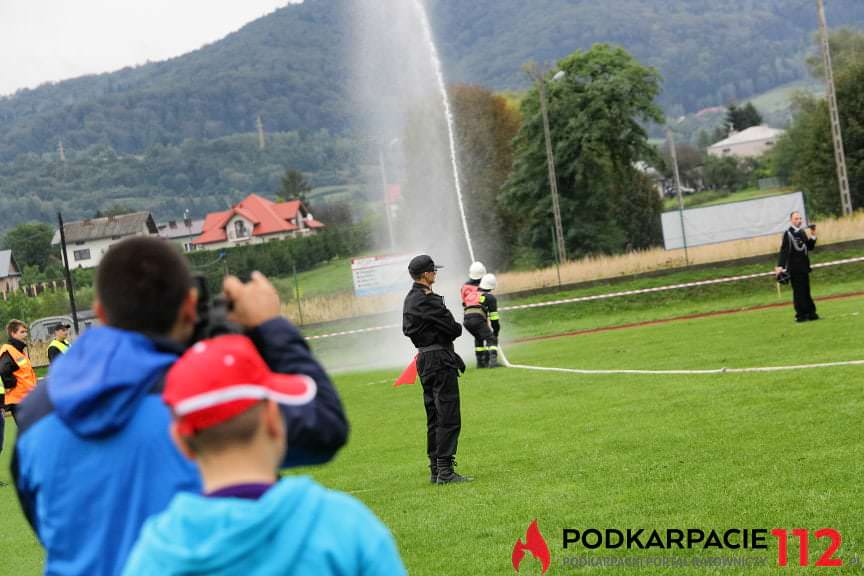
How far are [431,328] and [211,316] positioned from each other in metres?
7.87

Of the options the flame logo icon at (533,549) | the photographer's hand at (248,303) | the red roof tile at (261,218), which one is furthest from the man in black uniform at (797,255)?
the red roof tile at (261,218)

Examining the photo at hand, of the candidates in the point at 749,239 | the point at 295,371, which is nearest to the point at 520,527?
the point at 295,371

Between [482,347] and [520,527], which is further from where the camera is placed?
[482,347]

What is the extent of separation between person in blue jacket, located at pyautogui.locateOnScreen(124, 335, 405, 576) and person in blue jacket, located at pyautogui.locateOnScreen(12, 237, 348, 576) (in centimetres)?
30

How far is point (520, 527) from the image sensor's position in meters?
8.34

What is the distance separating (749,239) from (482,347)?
19.6 metres

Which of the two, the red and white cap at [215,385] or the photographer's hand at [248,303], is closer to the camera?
the red and white cap at [215,385]

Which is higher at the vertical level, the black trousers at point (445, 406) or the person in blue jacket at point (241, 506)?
the person in blue jacket at point (241, 506)

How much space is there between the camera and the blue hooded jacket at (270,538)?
101 inches

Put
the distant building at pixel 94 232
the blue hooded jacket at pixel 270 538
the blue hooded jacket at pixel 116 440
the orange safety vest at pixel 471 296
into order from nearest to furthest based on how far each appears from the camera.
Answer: the blue hooded jacket at pixel 270 538
the blue hooded jacket at pixel 116 440
the orange safety vest at pixel 471 296
the distant building at pixel 94 232

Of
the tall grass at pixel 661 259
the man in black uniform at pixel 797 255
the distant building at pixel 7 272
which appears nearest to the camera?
the man in black uniform at pixel 797 255

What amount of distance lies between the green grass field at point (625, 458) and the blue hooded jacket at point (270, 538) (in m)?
4.40

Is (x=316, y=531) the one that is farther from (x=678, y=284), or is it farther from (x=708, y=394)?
(x=678, y=284)

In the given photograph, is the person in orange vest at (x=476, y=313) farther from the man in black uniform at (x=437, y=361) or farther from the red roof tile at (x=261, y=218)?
the red roof tile at (x=261, y=218)
